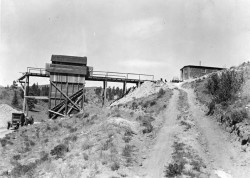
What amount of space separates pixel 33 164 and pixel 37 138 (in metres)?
9.20

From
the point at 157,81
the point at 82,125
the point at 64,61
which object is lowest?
the point at 82,125

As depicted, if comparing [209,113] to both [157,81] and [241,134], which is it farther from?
[157,81]

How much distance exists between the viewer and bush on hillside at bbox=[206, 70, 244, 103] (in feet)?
73.0

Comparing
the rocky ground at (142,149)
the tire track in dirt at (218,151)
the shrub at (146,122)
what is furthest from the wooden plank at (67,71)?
the tire track in dirt at (218,151)

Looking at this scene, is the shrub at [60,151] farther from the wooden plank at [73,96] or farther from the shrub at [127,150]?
the wooden plank at [73,96]

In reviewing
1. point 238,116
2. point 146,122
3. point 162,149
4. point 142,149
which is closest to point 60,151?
point 142,149

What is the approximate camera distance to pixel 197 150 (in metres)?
16.4

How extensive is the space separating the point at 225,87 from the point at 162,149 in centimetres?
938

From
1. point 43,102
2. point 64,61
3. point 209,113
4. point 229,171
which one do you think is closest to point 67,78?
point 64,61

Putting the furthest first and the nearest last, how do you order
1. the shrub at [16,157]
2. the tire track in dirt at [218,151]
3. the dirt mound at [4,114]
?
the dirt mound at [4,114]
the shrub at [16,157]
the tire track in dirt at [218,151]

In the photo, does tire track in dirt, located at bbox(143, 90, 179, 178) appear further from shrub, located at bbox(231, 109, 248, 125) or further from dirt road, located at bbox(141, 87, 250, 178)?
shrub, located at bbox(231, 109, 248, 125)

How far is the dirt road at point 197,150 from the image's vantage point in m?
14.3

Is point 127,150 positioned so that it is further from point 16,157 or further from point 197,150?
point 16,157

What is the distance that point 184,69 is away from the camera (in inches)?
1766
